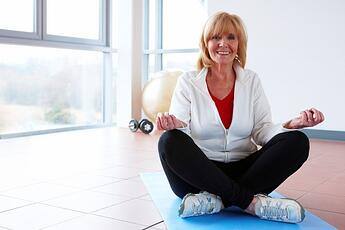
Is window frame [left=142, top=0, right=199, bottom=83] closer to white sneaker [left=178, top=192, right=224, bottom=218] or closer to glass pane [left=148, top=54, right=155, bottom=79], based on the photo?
glass pane [left=148, top=54, right=155, bottom=79]

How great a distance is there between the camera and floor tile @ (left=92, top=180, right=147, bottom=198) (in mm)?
2238

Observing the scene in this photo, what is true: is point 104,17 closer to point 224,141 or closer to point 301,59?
point 301,59

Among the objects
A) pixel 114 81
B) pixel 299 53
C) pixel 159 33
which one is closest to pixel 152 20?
pixel 159 33

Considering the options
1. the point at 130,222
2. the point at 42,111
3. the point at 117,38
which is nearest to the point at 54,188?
the point at 130,222

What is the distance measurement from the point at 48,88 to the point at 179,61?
159cm

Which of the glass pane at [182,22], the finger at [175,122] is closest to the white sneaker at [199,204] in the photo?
the finger at [175,122]

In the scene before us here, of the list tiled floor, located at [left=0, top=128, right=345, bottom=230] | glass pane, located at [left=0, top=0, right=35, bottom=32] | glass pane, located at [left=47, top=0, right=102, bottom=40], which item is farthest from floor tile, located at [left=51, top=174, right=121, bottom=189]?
glass pane, located at [left=47, top=0, right=102, bottom=40]

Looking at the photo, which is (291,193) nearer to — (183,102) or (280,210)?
(280,210)

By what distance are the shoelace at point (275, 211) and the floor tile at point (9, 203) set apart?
104 cm

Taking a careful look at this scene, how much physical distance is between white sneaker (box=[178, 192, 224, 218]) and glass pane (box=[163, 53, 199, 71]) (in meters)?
3.66

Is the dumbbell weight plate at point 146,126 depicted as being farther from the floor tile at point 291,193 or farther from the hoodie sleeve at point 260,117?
the hoodie sleeve at point 260,117

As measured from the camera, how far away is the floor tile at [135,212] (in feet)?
5.91

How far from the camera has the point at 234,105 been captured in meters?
1.93

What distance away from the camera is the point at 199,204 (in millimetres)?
1757
